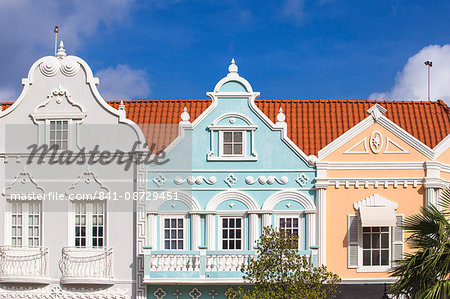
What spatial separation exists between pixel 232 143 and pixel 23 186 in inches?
308

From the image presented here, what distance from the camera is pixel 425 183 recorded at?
25438mm

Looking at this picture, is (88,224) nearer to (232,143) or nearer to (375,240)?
(232,143)

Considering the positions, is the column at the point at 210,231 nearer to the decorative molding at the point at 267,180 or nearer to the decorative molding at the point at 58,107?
the decorative molding at the point at 267,180

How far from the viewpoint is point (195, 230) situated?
83.8ft

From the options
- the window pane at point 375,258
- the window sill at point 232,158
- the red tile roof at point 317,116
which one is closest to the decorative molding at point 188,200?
the window sill at point 232,158

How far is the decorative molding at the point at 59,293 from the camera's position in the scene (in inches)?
982

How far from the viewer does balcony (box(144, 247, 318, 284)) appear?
24.4m

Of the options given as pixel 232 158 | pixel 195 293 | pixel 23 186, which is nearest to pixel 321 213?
pixel 232 158

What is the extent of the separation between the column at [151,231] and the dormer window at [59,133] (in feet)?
13.3

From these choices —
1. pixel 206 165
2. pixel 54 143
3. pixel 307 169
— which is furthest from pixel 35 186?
pixel 307 169

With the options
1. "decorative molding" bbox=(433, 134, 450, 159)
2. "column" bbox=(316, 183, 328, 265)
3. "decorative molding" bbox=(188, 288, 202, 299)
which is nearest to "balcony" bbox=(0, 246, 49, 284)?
"decorative molding" bbox=(188, 288, 202, 299)

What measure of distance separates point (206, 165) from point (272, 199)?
2.71 m

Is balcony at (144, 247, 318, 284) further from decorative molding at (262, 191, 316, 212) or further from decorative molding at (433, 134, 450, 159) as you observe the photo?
decorative molding at (433, 134, 450, 159)

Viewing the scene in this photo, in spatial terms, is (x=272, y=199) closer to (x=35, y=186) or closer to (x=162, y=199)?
(x=162, y=199)
